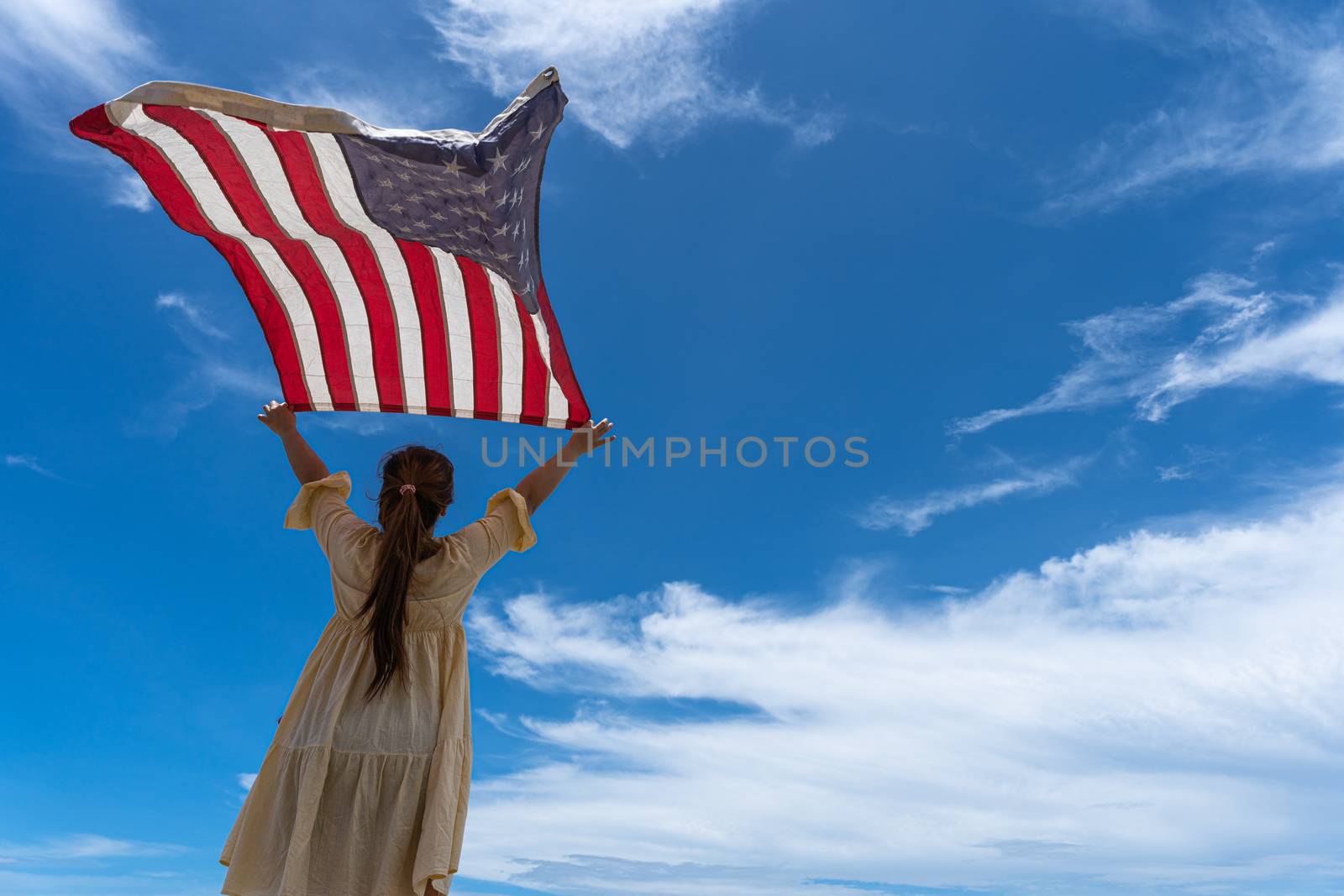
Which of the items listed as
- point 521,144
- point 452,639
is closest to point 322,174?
point 521,144

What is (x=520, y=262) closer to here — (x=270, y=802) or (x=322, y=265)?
(x=322, y=265)

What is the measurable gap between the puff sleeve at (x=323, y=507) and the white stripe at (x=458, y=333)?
256cm

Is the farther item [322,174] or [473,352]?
[473,352]

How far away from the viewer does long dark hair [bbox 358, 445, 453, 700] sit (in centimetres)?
494

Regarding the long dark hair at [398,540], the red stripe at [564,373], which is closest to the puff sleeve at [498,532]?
the long dark hair at [398,540]

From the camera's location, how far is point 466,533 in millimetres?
5301

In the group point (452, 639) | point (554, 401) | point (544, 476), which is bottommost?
point (452, 639)

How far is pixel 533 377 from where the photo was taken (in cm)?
797

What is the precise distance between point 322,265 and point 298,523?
123 inches

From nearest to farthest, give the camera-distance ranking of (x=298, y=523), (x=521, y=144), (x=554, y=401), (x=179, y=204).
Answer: (x=298, y=523) < (x=521, y=144) < (x=179, y=204) < (x=554, y=401)

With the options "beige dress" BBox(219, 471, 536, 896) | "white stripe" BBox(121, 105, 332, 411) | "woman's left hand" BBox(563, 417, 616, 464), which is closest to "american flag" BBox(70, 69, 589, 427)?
"white stripe" BBox(121, 105, 332, 411)

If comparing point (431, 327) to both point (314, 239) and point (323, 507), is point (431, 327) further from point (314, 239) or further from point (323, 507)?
point (323, 507)

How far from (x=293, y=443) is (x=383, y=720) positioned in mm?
2096

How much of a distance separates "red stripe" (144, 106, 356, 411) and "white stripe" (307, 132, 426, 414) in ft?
1.59
